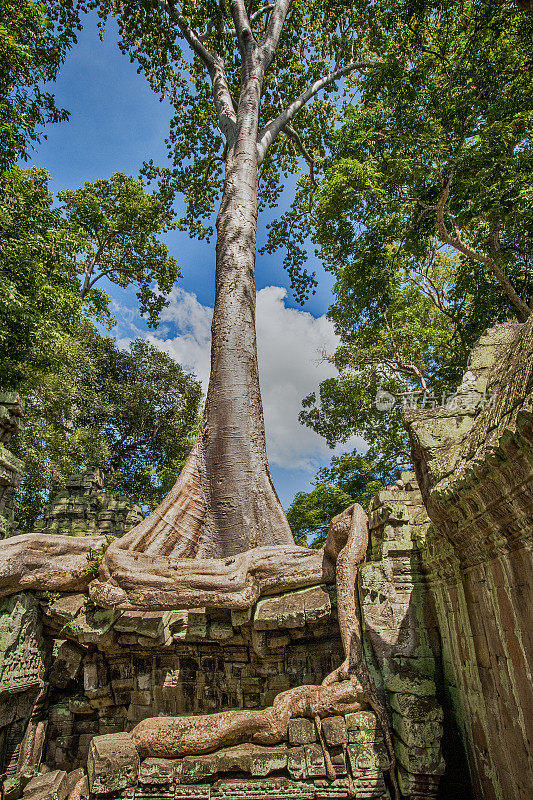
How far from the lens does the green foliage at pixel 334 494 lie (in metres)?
14.5

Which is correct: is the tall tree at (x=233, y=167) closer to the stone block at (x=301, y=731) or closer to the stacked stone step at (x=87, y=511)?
the stone block at (x=301, y=731)

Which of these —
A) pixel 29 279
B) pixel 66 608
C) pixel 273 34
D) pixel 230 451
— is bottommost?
pixel 66 608

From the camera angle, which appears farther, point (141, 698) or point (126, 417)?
point (126, 417)

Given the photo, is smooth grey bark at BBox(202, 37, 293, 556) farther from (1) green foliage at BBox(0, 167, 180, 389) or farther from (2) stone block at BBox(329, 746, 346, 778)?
(1) green foliage at BBox(0, 167, 180, 389)

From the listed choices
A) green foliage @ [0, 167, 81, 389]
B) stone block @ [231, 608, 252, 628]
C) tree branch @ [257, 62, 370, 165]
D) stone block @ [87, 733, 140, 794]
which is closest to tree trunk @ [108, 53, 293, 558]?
stone block @ [231, 608, 252, 628]

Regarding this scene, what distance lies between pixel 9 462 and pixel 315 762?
530cm

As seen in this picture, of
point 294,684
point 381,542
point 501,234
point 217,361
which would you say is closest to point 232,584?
→ point 294,684

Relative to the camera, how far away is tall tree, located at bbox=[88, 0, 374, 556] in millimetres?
4578

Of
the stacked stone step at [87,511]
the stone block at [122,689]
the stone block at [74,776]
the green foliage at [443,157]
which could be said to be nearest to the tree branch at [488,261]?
the green foliage at [443,157]

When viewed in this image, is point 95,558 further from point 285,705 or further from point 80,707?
point 285,705

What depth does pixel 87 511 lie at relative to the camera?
10.5 m

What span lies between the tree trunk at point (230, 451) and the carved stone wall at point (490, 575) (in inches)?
87.4

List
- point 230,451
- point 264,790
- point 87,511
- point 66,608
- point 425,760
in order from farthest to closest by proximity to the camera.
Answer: point 87,511, point 230,451, point 66,608, point 264,790, point 425,760

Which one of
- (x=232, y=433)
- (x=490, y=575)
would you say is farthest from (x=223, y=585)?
(x=232, y=433)
